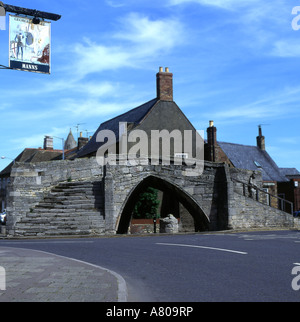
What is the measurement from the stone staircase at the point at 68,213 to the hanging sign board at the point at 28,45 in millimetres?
9087

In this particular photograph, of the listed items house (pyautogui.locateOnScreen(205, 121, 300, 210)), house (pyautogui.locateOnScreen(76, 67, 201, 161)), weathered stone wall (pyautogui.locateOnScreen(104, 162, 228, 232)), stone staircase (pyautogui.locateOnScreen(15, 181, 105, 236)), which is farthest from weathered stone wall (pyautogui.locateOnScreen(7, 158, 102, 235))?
house (pyautogui.locateOnScreen(205, 121, 300, 210))

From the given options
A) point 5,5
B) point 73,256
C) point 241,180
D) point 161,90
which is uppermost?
point 161,90

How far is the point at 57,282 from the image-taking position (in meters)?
6.95

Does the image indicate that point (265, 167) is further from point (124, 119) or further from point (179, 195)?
point (179, 195)

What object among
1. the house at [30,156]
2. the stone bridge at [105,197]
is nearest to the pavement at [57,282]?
the stone bridge at [105,197]

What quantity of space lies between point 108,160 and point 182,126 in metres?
19.4

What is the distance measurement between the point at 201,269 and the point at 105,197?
12.7 m

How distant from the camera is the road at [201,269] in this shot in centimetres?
618

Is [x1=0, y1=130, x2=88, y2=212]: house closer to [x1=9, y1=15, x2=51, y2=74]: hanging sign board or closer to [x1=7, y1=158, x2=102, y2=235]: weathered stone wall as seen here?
[x1=7, y1=158, x2=102, y2=235]: weathered stone wall

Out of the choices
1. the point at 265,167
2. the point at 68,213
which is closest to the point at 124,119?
the point at 265,167

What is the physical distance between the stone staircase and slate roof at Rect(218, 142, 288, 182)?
29826mm

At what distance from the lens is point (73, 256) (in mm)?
11031
